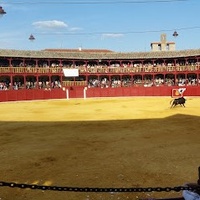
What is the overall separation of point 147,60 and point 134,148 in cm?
3909

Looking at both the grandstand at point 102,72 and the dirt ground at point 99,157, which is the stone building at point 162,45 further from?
the dirt ground at point 99,157

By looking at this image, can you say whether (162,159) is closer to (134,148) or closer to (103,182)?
(134,148)

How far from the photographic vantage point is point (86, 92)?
44438 mm

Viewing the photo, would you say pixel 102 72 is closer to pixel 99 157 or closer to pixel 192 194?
pixel 99 157

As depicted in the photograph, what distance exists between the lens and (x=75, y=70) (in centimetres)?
4469

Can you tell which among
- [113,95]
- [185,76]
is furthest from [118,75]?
[185,76]

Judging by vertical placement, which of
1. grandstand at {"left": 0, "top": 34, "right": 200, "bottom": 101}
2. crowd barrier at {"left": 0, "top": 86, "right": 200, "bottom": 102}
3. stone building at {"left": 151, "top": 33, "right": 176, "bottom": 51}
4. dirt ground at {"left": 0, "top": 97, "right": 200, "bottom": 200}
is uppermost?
stone building at {"left": 151, "top": 33, "right": 176, "bottom": 51}

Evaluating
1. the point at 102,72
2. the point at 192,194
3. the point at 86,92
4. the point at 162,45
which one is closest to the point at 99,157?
the point at 192,194

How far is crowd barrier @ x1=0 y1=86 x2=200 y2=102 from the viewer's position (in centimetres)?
4056

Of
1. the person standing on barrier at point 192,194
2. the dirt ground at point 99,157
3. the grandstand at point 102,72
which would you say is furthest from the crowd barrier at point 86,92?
the person standing on barrier at point 192,194

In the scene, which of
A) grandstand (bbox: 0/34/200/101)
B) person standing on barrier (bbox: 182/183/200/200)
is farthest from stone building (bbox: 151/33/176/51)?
person standing on barrier (bbox: 182/183/200/200)

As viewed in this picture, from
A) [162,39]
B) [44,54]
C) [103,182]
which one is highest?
[162,39]

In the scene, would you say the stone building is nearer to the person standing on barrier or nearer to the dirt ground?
the dirt ground

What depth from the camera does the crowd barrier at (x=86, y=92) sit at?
4056 cm
